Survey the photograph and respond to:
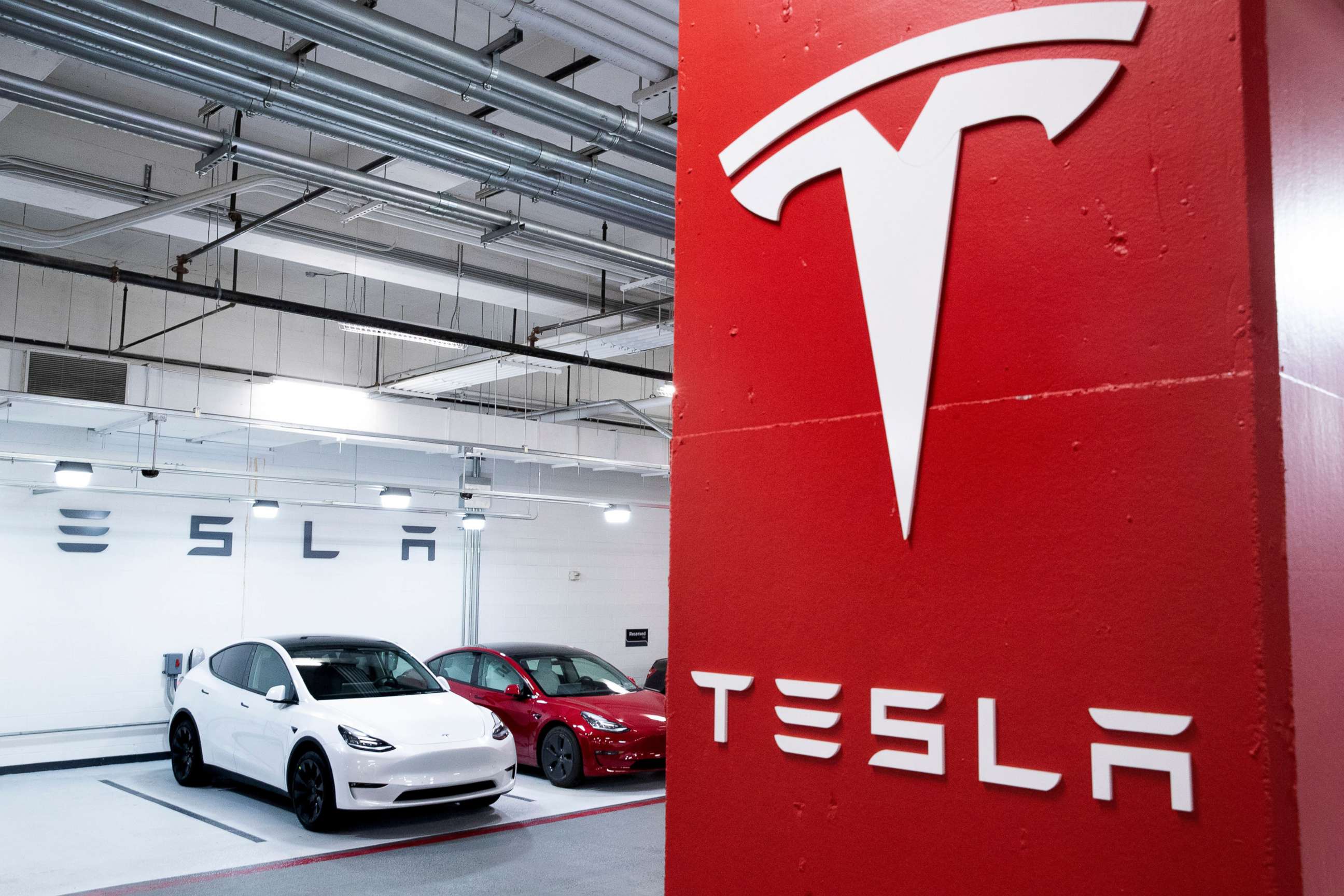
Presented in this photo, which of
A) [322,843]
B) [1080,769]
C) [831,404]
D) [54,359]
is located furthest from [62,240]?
[1080,769]

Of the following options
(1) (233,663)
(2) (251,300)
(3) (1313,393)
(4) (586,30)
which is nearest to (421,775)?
(1) (233,663)

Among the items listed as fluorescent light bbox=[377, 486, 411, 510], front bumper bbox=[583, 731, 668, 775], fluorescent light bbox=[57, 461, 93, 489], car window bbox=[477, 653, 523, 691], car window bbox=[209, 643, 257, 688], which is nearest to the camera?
car window bbox=[209, 643, 257, 688]

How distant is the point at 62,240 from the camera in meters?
7.04

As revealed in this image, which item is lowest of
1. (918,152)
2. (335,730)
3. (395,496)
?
(335,730)

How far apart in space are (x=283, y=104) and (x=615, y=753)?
6.47 m

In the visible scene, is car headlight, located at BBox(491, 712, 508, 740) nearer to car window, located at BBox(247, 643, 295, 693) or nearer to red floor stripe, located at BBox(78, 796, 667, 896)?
red floor stripe, located at BBox(78, 796, 667, 896)

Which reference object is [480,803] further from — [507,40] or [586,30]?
[586,30]

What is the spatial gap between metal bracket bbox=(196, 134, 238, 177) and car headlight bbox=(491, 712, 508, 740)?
4742 millimetres

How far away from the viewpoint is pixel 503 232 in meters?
7.80

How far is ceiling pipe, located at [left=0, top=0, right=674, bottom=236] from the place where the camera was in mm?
4590

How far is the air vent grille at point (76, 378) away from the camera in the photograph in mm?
9438

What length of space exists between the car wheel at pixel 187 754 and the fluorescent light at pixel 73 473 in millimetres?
2368

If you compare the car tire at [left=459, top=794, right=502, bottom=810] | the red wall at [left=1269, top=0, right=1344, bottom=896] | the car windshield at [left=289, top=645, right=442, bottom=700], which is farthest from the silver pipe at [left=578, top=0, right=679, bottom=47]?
the car tire at [left=459, top=794, right=502, bottom=810]

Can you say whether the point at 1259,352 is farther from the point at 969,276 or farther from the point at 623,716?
the point at 623,716
